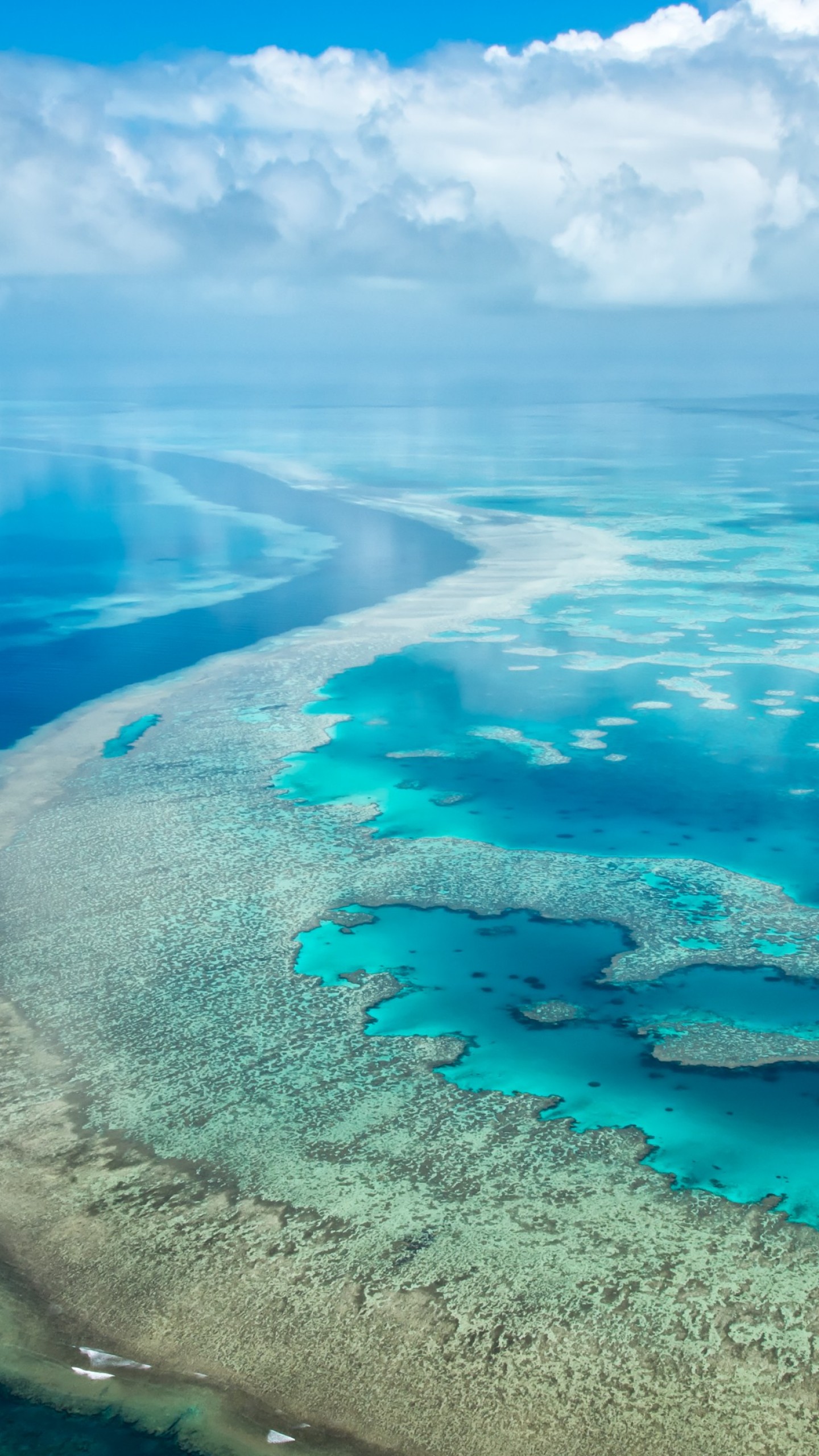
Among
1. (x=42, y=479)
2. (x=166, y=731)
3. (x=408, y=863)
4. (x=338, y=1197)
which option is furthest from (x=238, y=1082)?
(x=42, y=479)

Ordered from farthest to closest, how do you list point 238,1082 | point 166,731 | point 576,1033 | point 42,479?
1. point 42,479
2. point 166,731
3. point 576,1033
4. point 238,1082

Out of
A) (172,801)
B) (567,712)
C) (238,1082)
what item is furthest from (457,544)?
(238,1082)

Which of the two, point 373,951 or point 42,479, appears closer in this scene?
point 373,951

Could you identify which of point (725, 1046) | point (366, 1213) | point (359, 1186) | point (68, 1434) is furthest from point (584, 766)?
point (68, 1434)

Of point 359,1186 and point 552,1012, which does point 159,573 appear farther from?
point 359,1186

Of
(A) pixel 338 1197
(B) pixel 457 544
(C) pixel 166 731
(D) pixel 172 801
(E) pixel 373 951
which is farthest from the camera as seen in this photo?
(B) pixel 457 544

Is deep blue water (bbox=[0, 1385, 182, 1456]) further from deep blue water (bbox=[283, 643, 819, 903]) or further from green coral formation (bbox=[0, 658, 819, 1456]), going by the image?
deep blue water (bbox=[283, 643, 819, 903])

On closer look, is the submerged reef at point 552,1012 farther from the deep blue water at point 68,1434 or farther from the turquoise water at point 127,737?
the turquoise water at point 127,737

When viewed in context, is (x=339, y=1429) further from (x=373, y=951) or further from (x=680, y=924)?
(x=680, y=924)
